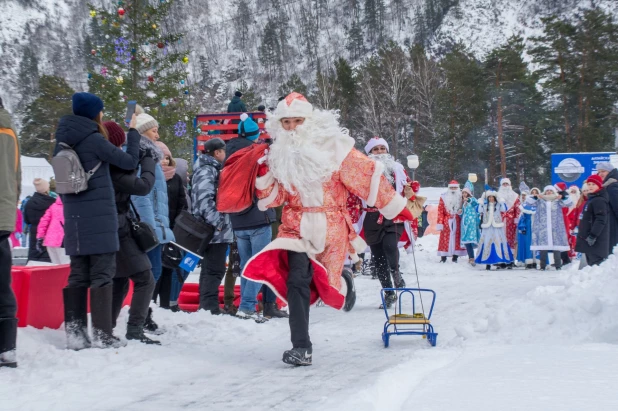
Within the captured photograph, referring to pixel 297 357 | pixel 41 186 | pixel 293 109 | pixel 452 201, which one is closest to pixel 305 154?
pixel 293 109

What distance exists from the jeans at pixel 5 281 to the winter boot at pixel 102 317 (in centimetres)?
60

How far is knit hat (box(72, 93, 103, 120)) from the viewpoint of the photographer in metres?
4.99

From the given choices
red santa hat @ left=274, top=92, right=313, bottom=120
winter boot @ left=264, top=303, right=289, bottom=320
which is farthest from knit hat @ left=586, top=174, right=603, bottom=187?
red santa hat @ left=274, top=92, right=313, bottom=120

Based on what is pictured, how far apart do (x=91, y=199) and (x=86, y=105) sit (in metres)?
0.68

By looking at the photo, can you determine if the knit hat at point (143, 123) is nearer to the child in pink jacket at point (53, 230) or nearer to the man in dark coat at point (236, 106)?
the child in pink jacket at point (53, 230)

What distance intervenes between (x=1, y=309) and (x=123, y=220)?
1.21 meters

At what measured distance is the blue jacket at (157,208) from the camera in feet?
19.5

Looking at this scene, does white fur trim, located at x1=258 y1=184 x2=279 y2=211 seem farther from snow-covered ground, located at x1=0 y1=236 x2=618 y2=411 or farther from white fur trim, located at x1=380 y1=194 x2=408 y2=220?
snow-covered ground, located at x1=0 y1=236 x2=618 y2=411

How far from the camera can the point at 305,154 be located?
5145mm

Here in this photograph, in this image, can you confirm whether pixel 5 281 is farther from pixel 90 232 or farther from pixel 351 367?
pixel 351 367

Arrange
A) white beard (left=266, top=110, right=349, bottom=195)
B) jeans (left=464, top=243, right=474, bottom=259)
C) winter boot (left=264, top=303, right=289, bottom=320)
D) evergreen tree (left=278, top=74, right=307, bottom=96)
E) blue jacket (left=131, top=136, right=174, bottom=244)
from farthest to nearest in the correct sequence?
evergreen tree (left=278, top=74, right=307, bottom=96), jeans (left=464, top=243, right=474, bottom=259), winter boot (left=264, top=303, right=289, bottom=320), blue jacket (left=131, top=136, right=174, bottom=244), white beard (left=266, top=110, right=349, bottom=195)

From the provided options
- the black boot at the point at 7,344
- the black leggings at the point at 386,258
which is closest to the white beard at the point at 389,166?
the black leggings at the point at 386,258

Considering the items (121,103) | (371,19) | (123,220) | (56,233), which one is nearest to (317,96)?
(121,103)

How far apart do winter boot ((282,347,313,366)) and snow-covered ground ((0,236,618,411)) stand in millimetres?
72
